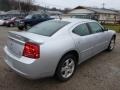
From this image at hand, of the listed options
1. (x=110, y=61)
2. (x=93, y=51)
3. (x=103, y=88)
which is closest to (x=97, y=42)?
(x=93, y=51)

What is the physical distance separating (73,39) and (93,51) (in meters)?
1.28

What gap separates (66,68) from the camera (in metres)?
3.93

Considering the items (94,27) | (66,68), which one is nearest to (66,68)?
(66,68)

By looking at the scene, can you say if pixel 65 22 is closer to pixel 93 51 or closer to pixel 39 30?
pixel 39 30

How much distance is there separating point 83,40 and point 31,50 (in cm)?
166

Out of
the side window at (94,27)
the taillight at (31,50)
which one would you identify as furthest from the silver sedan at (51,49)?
the side window at (94,27)

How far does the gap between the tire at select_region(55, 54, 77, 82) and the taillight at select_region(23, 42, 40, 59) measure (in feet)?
2.27

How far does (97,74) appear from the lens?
4340mm

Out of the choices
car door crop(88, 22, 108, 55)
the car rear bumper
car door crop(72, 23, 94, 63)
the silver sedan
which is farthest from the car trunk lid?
car door crop(88, 22, 108, 55)

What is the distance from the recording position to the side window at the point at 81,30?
14.0 ft

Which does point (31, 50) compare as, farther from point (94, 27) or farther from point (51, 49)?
point (94, 27)

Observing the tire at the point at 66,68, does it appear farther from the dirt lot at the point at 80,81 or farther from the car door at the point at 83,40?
the car door at the point at 83,40

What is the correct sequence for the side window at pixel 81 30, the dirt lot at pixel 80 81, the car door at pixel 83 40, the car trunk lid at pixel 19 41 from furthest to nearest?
the side window at pixel 81 30
the car door at pixel 83 40
the dirt lot at pixel 80 81
the car trunk lid at pixel 19 41

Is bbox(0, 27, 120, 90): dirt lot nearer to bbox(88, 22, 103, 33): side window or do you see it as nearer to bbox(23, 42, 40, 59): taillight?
bbox(23, 42, 40, 59): taillight
